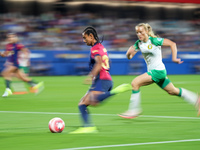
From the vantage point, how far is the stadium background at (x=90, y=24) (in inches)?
1099

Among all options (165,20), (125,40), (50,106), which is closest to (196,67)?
(125,40)

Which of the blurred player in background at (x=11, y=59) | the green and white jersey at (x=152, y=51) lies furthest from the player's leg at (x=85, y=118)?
the blurred player in background at (x=11, y=59)

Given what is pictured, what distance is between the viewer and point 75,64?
27953mm

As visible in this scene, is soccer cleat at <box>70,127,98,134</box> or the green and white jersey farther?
the green and white jersey

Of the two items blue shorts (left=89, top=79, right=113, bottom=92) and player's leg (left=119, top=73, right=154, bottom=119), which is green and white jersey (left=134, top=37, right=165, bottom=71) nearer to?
player's leg (left=119, top=73, right=154, bottom=119)

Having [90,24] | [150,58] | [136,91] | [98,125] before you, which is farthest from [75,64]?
[98,125]

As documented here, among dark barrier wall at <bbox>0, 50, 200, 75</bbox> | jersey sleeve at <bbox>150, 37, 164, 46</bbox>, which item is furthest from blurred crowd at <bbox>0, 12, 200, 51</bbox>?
jersey sleeve at <bbox>150, 37, 164, 46</bbox>

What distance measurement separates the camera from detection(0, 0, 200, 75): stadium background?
2790 cm

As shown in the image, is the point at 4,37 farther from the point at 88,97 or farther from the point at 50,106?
the point at 88,97

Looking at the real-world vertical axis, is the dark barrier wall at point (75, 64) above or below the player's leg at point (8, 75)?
below

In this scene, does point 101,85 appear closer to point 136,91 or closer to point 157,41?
point 136,91

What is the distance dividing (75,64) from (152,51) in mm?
18158

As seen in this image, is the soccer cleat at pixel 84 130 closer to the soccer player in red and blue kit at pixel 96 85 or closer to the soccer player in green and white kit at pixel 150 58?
the soccer player in red and blue kit at pixel 96 85

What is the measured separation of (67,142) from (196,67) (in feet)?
78.6
